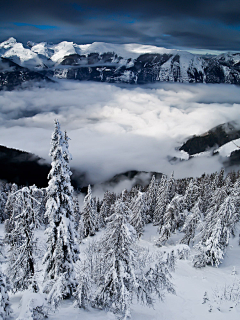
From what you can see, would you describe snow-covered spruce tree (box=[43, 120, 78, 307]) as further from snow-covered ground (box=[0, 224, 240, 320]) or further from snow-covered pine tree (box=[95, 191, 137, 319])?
snow-covered pine tree (box=[95, 191, 137, 319])

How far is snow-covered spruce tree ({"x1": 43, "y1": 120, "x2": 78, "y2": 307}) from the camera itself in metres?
12.1

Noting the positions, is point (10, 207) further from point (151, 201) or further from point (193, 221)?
point (193, 221)

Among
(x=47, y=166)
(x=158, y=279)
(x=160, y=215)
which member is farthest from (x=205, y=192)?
(x=47, y=166)

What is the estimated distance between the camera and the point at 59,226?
12750mm

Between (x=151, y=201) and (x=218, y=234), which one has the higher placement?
(x=218, y=234)

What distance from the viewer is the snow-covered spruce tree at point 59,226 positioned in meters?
12.1

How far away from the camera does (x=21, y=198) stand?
35.4ft

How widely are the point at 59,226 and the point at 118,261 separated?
461 cm

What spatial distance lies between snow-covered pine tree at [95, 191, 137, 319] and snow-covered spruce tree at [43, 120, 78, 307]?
293 centimetres

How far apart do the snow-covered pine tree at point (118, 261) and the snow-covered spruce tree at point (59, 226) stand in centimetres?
293

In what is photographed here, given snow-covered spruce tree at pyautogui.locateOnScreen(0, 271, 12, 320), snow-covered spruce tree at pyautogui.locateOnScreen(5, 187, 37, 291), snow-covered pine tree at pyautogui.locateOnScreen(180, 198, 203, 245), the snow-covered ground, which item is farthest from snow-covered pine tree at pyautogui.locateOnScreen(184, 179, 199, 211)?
snow-covered spruce tree at pyautogui.locateOnScreen(0, 271, 12, 320)

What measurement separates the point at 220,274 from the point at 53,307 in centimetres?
2252

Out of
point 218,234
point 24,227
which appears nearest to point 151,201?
point 218,234

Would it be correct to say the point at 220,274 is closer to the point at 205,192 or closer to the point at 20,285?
the point at 20,285
